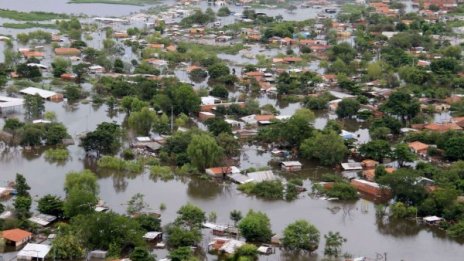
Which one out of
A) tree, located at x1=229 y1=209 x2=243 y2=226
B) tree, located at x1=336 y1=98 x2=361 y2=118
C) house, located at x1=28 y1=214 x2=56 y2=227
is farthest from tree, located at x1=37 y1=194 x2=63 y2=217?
tree, located at x1=336 y1=98 x2=361 y2=118

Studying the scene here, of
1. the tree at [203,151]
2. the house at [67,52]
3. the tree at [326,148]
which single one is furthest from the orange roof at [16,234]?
the house at [67,52]

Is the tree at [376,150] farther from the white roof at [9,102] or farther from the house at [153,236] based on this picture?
the white roof at [9,102]

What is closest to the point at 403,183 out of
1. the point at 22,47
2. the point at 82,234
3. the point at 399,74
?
the point at 82,234

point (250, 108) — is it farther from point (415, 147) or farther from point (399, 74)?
point (399, 74)

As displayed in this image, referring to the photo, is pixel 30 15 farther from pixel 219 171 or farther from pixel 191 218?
pixel 191 218

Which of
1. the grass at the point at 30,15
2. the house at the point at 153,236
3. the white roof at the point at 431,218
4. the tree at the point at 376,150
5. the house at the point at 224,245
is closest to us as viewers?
the house at the point at 224,245

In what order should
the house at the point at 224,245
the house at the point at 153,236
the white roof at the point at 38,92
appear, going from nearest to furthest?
the house at the point at 224,245, the house at the point at 153,236, the white roof at the point at 38,92

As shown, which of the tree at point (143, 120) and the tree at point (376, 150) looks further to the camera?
the tree at point (143, 120)
